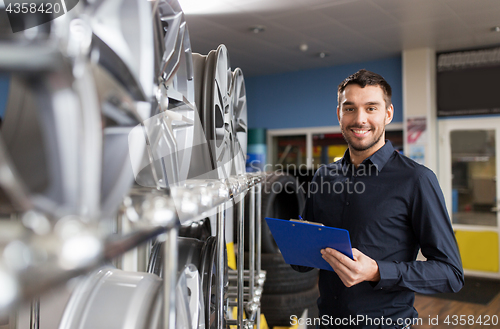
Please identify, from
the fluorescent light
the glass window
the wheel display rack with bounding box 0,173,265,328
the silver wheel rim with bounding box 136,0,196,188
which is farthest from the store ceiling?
the wheel display rack with bounding box 0,173,265,328

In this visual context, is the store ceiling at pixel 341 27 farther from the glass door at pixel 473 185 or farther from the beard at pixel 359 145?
the beard at pixel 359 145

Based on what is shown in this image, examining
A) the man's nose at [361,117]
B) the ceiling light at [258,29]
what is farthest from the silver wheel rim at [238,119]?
the ceiling light at [258,29]

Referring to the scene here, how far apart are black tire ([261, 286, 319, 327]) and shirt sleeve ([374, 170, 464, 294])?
1.17 m

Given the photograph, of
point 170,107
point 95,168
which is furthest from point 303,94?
point 95,168

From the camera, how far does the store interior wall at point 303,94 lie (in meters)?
6.20

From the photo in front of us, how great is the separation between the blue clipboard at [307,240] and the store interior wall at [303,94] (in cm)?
513

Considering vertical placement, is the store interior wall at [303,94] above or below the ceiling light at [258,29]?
below

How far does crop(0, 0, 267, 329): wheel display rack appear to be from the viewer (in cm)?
22

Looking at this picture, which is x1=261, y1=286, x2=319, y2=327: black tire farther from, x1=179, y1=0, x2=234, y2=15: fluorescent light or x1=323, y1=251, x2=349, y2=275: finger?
x1=179, y1=0, x2=234, y2=15: fluorescent light

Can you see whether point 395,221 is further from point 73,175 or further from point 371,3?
point 371,3

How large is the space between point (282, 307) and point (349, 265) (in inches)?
52.8

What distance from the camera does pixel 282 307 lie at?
97.7 inches

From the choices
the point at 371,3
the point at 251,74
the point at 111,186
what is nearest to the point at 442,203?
the point at 111,186

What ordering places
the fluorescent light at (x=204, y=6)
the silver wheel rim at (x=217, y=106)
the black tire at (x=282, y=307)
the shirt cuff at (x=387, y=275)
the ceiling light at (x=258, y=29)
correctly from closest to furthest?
1. the silver wheel rim at (x=217, y=106)
2. the shirt cuff at (x=387, y=275)
3. the black tire at (x=282, y=307)
4. the fluorescent light at (x=204, y=6)
5. the ceiling light at (x=258, y=29)
